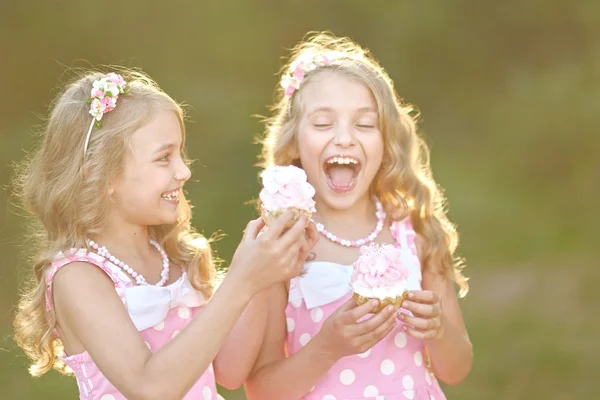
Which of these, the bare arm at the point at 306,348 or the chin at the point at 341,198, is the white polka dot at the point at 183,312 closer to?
the bare arm at the point at 306,348

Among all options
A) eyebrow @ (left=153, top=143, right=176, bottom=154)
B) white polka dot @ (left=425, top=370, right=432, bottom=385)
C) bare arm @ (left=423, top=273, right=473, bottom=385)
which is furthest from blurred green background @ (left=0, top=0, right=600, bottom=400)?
eyebrow @ (left=153, top=143, right=176, bottom=154)

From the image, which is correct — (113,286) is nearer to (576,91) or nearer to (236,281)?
(236,281)

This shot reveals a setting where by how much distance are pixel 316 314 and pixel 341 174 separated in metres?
0.51

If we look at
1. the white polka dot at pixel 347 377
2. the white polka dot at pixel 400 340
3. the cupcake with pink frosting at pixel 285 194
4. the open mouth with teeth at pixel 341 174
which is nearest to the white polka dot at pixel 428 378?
the white polka dot at pixel 400 340

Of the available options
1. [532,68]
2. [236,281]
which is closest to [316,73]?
[236,281]

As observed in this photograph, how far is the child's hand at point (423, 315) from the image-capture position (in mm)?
2980

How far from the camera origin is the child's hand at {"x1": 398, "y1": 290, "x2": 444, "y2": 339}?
298 cm

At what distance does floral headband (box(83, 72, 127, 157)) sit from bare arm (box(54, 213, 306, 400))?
1.54 ft

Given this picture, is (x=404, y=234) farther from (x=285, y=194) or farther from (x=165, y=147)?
(x=165, y=147)

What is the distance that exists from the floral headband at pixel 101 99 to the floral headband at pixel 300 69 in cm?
71

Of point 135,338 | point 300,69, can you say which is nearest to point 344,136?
point 300,69

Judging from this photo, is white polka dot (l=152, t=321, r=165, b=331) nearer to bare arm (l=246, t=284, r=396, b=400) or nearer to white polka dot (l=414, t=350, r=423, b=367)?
bare arm (l=246, t=284, r=396, b=400)

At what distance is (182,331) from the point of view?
8.75 feet

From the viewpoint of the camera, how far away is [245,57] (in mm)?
8766
